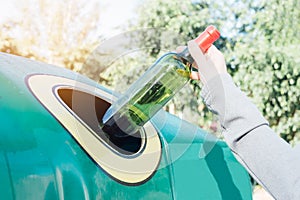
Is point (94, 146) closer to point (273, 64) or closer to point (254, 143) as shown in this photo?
point (254, 143)

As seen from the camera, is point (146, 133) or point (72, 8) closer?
point (146, 133)

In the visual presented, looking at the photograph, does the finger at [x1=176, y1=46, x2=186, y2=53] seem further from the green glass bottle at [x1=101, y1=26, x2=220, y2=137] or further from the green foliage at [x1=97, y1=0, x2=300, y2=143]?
the green foliage at [x1=97, y1=0, x2=300, y2=143]

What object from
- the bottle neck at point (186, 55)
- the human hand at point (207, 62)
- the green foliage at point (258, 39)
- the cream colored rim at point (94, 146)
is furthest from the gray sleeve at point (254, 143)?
the green foliage at point (258, 39)

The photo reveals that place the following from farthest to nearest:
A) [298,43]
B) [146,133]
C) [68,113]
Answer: [298,43] → [146,133] → [68,113]

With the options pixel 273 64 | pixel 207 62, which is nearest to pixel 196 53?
pixel 207 62

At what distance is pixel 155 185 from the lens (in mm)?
1478

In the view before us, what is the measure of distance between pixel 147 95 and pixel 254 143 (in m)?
0.40

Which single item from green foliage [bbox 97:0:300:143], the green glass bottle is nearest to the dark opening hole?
the green glass bottle

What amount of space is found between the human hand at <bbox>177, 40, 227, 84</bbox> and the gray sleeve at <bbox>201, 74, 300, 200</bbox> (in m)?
0.02

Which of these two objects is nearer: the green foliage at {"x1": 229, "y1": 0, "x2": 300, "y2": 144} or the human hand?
the human hand

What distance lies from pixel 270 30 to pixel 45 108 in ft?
16.6

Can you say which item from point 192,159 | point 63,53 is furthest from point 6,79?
point 63,53

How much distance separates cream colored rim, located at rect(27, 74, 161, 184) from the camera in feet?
4.22

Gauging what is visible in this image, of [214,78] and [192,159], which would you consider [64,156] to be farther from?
[192,159]
